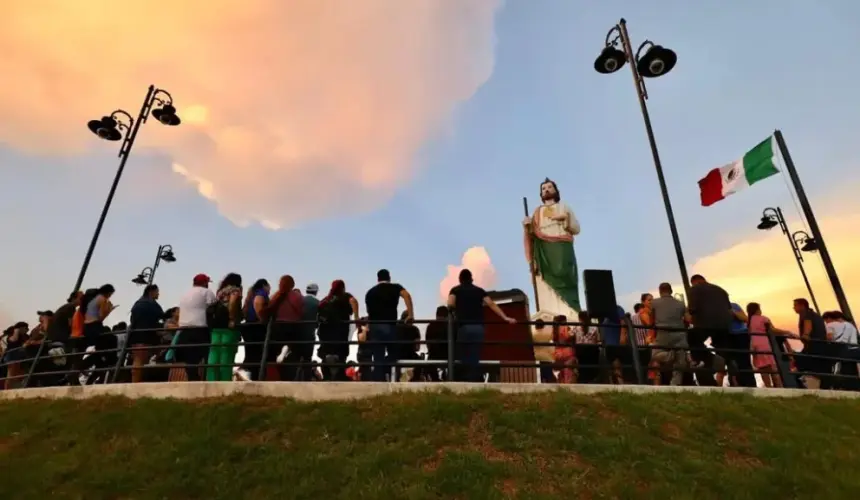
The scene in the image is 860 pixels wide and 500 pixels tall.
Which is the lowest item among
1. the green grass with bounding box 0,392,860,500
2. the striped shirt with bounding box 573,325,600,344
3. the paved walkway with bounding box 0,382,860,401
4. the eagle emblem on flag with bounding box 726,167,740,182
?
the green grass with bounding box 0,392,860,500

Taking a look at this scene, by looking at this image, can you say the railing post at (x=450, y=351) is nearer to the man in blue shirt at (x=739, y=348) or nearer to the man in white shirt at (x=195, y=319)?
the man in white shirt at (x=195, y=319)

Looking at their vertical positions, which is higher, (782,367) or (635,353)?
(635,353)

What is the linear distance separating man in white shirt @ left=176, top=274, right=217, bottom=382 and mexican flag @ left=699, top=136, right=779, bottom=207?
1463 centimetres

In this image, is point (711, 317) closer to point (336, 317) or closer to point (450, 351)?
→ point (450, 351)

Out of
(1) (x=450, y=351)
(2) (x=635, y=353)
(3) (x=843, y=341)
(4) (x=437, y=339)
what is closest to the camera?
(1) (x=450, y=351)

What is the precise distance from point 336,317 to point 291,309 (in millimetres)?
843

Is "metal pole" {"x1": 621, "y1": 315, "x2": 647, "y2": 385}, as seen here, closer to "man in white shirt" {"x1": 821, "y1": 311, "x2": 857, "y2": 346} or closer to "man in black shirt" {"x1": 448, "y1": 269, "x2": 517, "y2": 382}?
"man in black shirt" {"x1": 448, "y1": 269, "x2": 517, "y2": 382}

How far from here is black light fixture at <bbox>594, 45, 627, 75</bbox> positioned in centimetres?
1694

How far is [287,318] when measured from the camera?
31.0 feet

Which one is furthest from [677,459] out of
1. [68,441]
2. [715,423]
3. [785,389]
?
[68,441]

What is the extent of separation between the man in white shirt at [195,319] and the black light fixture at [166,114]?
35.0ft

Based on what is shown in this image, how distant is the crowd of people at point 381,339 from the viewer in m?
9.12

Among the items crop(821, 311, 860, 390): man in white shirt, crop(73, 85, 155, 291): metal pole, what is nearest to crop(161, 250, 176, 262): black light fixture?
crop(73, 85, 155, 291): metal pole

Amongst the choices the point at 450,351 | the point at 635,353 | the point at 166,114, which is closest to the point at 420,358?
the point at 450,351
